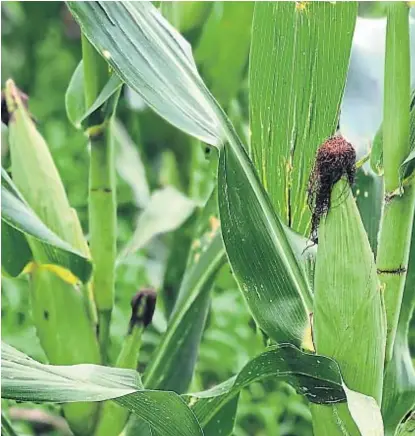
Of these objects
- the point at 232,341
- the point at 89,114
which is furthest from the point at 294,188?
the point at 232,341

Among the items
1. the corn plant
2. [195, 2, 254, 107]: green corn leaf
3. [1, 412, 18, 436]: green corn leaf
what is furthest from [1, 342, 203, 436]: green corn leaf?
[195, 2, 254, 107]: green corn leaf

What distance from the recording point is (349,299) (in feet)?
1.45

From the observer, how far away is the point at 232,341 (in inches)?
44.5

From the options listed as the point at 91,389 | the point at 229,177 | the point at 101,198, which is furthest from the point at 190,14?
the point at 91,389

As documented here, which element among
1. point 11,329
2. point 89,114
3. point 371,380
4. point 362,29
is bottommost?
point 11,329

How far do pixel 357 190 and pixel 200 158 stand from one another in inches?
22.1

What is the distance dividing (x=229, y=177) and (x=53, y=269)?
9.5 inches

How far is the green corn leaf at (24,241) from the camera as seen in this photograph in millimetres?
588

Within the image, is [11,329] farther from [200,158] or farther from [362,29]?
[362,29]

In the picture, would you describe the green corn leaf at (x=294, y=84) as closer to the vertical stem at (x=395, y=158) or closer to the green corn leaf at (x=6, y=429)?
the vertical stem at (x=395, y=158)

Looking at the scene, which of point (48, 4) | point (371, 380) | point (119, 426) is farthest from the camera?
point (48, 4)

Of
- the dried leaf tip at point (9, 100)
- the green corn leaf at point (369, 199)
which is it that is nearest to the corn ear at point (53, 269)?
the dried leaf tip at point (9, 100)

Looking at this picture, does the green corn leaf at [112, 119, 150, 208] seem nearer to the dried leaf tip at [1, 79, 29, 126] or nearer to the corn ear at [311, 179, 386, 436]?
the dried leaf tip at [1, 79, 29, 126]

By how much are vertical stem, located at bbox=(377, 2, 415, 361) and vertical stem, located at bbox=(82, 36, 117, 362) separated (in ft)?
0.85
